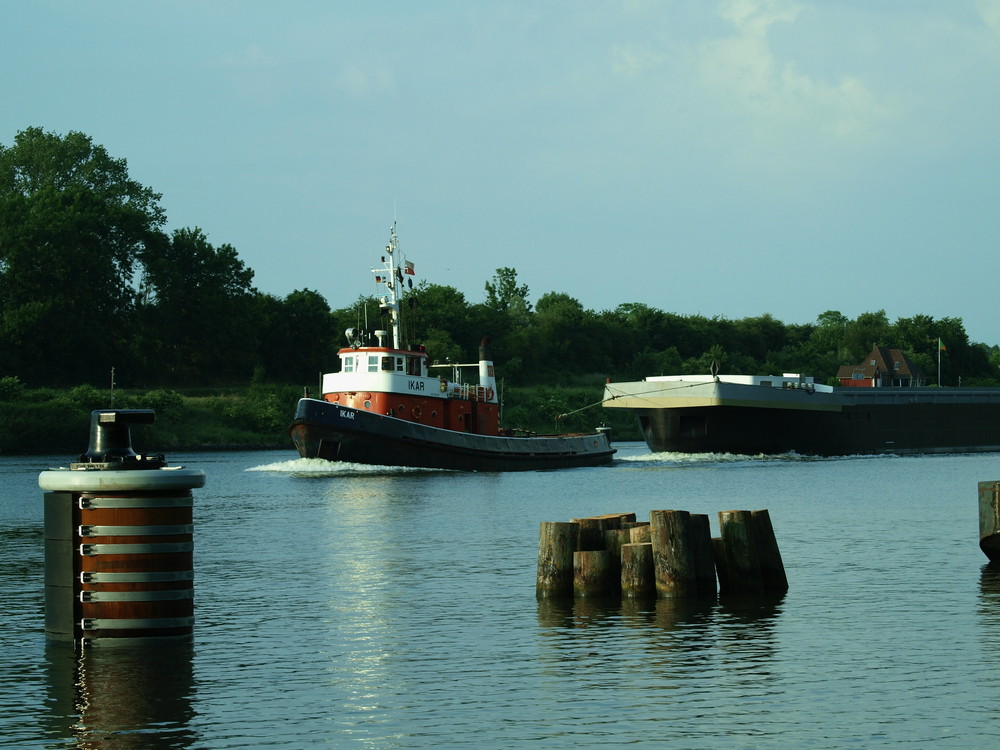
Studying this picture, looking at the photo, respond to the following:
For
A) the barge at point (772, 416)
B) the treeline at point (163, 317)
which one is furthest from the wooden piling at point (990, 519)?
the treeline at point (163, 317)

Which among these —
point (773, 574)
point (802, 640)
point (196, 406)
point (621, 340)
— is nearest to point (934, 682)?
point (802, 640)

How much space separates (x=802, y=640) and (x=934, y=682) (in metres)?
2.29

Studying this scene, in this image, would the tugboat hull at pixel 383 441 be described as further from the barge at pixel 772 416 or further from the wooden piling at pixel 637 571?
the wooden piling at pixel 637 571

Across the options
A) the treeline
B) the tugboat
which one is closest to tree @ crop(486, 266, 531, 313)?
the treeline

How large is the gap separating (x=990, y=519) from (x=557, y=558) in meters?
7.15

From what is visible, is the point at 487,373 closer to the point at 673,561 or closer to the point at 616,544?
the point at 616,544

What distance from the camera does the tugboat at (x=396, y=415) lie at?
49531 mm

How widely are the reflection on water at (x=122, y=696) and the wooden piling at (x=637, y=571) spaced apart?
567 centimetres

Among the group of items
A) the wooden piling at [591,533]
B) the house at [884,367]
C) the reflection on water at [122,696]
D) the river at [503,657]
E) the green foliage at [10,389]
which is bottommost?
the river at [503,657]

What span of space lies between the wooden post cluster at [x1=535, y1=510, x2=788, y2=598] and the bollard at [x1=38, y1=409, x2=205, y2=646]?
5926 millimetres

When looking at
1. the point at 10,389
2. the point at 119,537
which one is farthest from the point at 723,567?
the point at 10,389

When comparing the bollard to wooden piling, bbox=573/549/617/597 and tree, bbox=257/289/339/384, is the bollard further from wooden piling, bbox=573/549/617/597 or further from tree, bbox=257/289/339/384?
tree, bbox=257/289/339/384

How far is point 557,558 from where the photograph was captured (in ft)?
56.7

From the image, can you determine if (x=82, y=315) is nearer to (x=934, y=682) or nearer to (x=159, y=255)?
(x=159, y=255)
